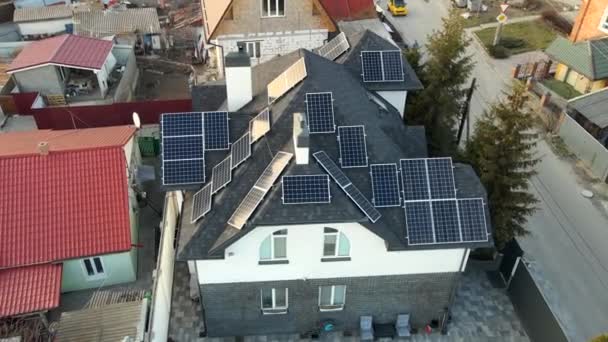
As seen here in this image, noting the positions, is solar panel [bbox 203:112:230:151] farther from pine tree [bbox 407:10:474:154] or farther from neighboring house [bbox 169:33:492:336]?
pine tree [bbox 407:10:474:154]

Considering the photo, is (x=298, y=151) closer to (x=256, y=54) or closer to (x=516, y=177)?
(x=516, y=177)

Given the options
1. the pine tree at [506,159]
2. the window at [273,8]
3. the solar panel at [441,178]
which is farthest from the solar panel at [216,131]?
the window at [273,8]

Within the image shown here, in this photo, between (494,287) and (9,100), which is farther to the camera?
(9,100)

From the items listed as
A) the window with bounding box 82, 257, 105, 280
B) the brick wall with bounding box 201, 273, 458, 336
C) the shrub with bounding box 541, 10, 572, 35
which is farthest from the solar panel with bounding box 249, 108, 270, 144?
the shrub with bounding box 541, 10, 572, 35

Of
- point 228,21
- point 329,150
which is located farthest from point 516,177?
point 228,21

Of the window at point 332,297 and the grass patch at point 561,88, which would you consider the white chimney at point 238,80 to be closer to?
the window at point 332,297

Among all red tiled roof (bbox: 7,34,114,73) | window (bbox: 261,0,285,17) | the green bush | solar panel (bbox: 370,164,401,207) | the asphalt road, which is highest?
window (bbox: 261,0,285,17)

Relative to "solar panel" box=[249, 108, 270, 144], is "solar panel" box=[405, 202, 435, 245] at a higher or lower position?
lower
